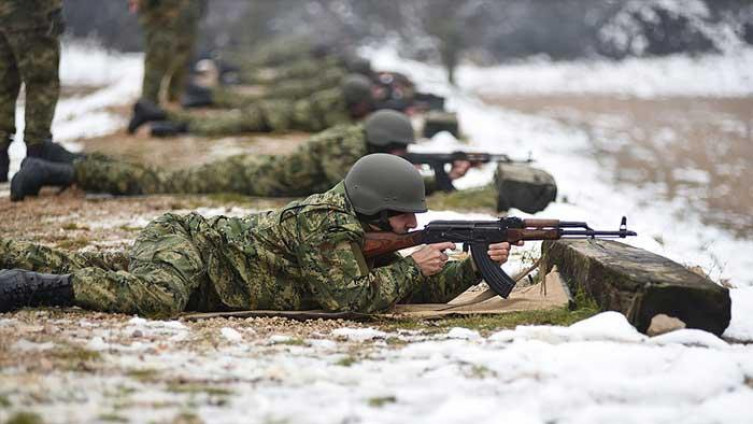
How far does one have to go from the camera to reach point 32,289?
4.27 m

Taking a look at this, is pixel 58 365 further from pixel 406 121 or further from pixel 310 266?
pixel 406 121

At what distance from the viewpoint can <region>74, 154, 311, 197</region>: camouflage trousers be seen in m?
8.06

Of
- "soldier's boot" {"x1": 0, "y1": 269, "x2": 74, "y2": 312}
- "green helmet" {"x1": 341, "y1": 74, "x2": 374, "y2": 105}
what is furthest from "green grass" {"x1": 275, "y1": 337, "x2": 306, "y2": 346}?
"green helmet" {"x1": 341, "y1": 74, "x2": 374, "y2": 105}

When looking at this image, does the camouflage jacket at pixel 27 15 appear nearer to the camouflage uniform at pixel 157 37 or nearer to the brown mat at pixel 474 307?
the brown mat at pixel 474 307

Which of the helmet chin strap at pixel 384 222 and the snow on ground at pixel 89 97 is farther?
the snow on ground at pixel 89 97

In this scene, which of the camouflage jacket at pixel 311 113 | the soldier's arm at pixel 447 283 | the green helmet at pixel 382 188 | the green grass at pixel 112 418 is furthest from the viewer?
the camouflage jacket at pixel 311 113

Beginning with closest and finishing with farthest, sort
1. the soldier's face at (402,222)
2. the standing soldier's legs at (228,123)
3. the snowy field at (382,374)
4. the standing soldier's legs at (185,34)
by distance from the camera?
the snowy field at (382,374), the soldier's face at (402,222), the standing soldier's legs at (228,123), the standing soldier's legs at (185,34)

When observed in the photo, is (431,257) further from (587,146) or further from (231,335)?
(587,146)

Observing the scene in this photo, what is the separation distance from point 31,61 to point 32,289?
4.20 meters

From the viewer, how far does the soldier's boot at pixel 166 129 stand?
1205 centimetres

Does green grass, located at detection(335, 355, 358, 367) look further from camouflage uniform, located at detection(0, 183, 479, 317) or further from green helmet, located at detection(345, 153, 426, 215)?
green helmet, located at detection(345, 153, 426, 215)

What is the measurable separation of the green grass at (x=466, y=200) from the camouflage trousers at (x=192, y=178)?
1178 millimetres

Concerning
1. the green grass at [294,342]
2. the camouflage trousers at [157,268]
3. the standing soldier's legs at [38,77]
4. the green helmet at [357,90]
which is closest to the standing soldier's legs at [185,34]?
the green helmet at [357,90]

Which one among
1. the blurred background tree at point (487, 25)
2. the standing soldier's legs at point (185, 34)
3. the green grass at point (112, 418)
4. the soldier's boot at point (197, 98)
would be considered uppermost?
the blurred background tree at point (487, 25)
